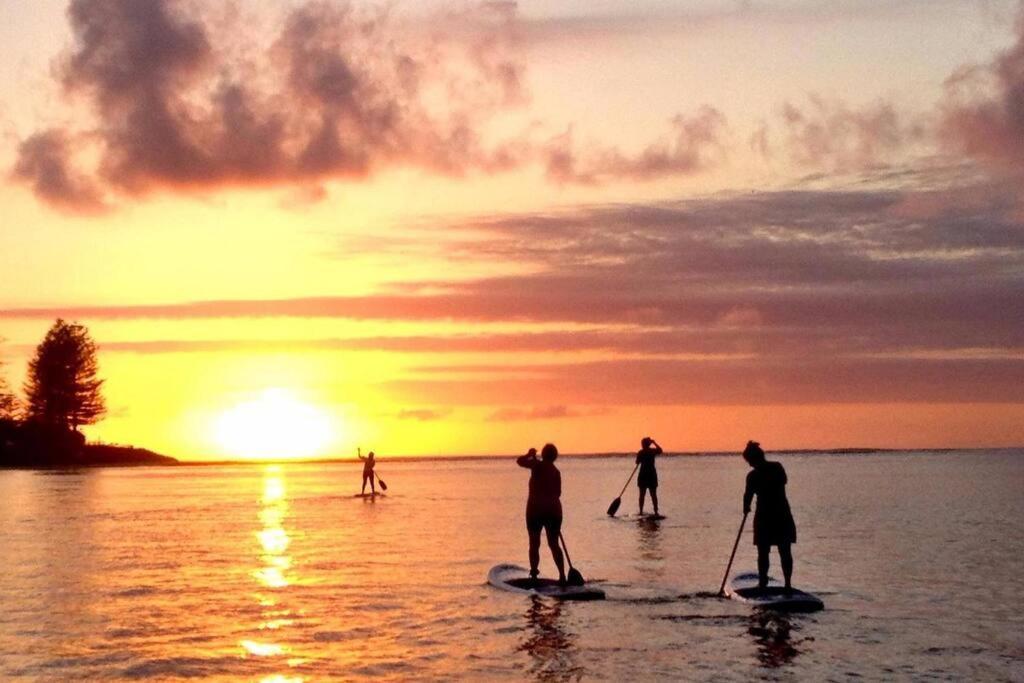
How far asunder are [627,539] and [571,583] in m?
11.6

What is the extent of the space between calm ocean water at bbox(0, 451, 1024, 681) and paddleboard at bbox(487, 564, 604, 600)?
0.36 meters

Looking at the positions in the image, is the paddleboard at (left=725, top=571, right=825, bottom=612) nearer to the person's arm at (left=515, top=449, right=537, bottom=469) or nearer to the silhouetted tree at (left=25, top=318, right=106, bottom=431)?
the person's arm at (left=515, top=449, right=537, bottom=469)

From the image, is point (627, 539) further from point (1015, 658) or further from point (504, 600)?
point (1015, 658)

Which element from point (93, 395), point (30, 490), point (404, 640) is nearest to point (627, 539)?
point (404, 640)

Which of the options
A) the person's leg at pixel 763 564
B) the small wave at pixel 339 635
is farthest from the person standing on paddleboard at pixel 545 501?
the small wave at pixel 339 635

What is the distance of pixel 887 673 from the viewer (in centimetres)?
1438

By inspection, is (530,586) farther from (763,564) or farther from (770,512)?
(770,512)

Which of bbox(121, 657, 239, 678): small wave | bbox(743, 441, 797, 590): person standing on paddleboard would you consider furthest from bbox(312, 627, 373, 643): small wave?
bbox(743, 441, 797, 590): person standing on paddleboard

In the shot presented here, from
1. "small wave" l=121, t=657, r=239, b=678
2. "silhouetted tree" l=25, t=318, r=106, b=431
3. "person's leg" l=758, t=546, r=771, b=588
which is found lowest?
"small wave" l=121, t=657, r=239, b=678

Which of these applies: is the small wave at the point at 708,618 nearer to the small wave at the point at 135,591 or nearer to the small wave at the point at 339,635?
the small wave at the point at 339,635

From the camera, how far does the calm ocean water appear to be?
15.0 m

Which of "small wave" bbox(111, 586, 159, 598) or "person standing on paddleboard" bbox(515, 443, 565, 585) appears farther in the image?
"small wave" bbox(111, 586, 159, 598)

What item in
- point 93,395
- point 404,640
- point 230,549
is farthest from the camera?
point 93,395

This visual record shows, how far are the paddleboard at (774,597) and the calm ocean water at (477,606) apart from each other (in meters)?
0.28
